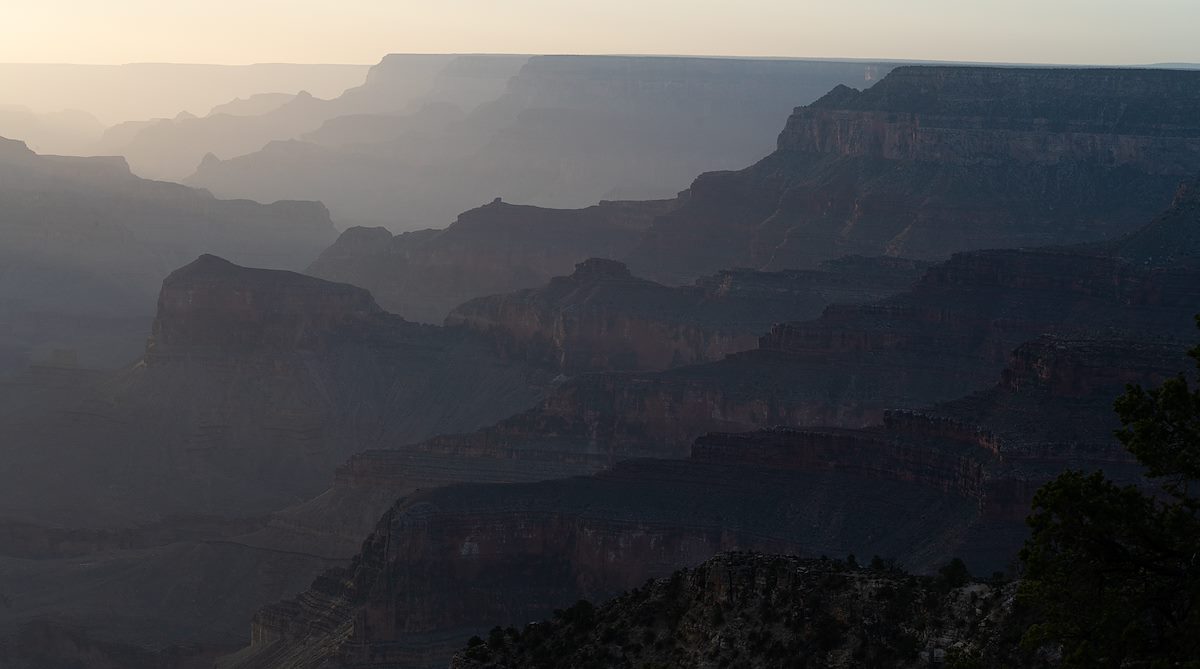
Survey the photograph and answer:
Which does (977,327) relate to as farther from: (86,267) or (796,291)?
(86,267)

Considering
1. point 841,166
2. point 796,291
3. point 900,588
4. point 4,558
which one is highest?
point 841,166

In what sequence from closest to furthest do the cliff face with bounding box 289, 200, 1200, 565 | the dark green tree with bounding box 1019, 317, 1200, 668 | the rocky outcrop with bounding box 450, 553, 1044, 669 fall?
the dark green tree with bounding box 1019, 317, 1200, 668 → the rocky outcrop with bounding box 450, 553, 1044, 669 → the cliff face with bounding box 289, 200, 1200, 565

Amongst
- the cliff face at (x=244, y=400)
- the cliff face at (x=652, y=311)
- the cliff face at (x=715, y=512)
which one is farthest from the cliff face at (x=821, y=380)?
the cliff face at (x=244, y=400)

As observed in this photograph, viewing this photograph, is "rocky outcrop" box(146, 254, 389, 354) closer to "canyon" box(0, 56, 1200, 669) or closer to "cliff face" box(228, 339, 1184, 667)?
"canyon" box(0, 56, 1200, 669)

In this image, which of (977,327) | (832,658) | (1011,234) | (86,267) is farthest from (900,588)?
(86,267)

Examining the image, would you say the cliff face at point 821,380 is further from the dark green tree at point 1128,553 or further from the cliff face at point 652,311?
the dark green tree at point 1128,553

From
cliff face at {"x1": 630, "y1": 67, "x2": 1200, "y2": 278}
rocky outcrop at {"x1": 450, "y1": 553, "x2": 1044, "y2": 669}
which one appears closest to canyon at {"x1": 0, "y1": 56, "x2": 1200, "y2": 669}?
cliff face at {"x1": 630, "y1": 67, "x2": 1200, "y2": 278}

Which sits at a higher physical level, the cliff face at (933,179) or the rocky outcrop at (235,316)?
the cliff face at (933,179)
